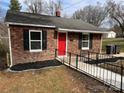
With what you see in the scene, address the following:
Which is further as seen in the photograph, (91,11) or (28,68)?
(91,11)

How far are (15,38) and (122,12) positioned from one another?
151ft

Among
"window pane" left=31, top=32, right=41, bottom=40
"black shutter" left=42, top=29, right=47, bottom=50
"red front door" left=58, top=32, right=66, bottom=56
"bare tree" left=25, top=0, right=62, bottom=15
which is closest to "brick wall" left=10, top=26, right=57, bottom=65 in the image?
"black shutter" left=42, top=29, right=47, bottom=50

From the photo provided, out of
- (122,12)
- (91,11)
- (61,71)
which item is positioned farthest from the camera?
(91,11)

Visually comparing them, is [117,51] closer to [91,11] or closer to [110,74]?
[110,74]

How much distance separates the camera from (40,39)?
11.9 meters

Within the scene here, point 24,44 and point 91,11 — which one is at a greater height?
point 91,11

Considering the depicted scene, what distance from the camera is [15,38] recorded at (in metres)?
10.9

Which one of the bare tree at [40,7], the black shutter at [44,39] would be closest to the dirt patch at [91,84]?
the black shutter at [44,39]

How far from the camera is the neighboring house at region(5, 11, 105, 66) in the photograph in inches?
429

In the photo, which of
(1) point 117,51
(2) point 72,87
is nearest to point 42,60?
(2) point 72,87

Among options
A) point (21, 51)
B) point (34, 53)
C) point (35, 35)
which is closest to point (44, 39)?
point (35, 35)

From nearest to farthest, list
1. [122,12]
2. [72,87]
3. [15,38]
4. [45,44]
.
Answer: [72,87] < [15,38] < [45,44] < [122,12]

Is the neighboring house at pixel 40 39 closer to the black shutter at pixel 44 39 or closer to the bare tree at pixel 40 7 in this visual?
the black shutter at pixel 44 39

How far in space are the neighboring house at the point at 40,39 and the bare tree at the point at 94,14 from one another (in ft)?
126
